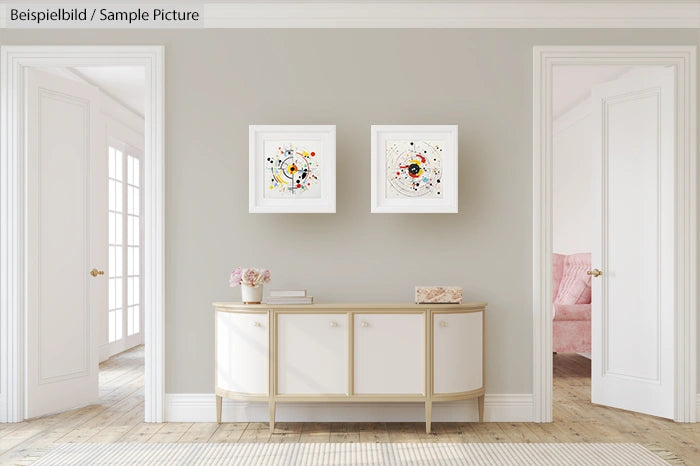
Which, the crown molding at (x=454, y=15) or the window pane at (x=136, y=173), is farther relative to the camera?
the window pane at (x=136, y=173)

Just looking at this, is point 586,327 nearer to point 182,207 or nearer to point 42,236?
point 182,207

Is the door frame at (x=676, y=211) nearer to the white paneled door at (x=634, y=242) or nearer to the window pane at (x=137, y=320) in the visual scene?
the white paneled door at (x=634, y=242)

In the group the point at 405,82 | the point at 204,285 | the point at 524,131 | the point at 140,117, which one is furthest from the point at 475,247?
the point at 140,117

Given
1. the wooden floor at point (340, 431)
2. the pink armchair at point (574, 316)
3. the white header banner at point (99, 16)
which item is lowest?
the wooden floor at point (340, 431)

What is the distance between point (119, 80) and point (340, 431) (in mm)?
4026

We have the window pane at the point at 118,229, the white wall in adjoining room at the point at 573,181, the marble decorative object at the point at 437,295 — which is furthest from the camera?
the white wall in adjoining room at the point at 573,181

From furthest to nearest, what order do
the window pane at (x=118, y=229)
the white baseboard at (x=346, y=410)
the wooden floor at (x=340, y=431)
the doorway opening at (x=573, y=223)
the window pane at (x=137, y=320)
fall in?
1. the window pane at (x=137, y=320)
2. the window pane at (x=118, y=229)
3. the doorway opening at (x=573, y=223)
4. the white baseboard at (x=346, y=410)
5. the wooden floor at (x=340, y=431)

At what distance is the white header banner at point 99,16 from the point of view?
4.30 meters

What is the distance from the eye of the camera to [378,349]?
3.94 metres

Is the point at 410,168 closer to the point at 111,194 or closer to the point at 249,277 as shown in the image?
the point at 249,277

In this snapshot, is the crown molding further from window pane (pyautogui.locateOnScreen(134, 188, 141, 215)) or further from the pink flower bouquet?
window pane (pyautogui.locateOnScreen(134, 188, 141, 215))

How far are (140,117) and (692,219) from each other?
5958 millimetres

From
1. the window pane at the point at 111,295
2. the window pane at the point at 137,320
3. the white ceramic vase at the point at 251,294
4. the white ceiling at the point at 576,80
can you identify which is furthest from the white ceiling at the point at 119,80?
the white ceiling at the point at 576,80

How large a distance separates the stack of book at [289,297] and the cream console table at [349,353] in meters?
0.07
